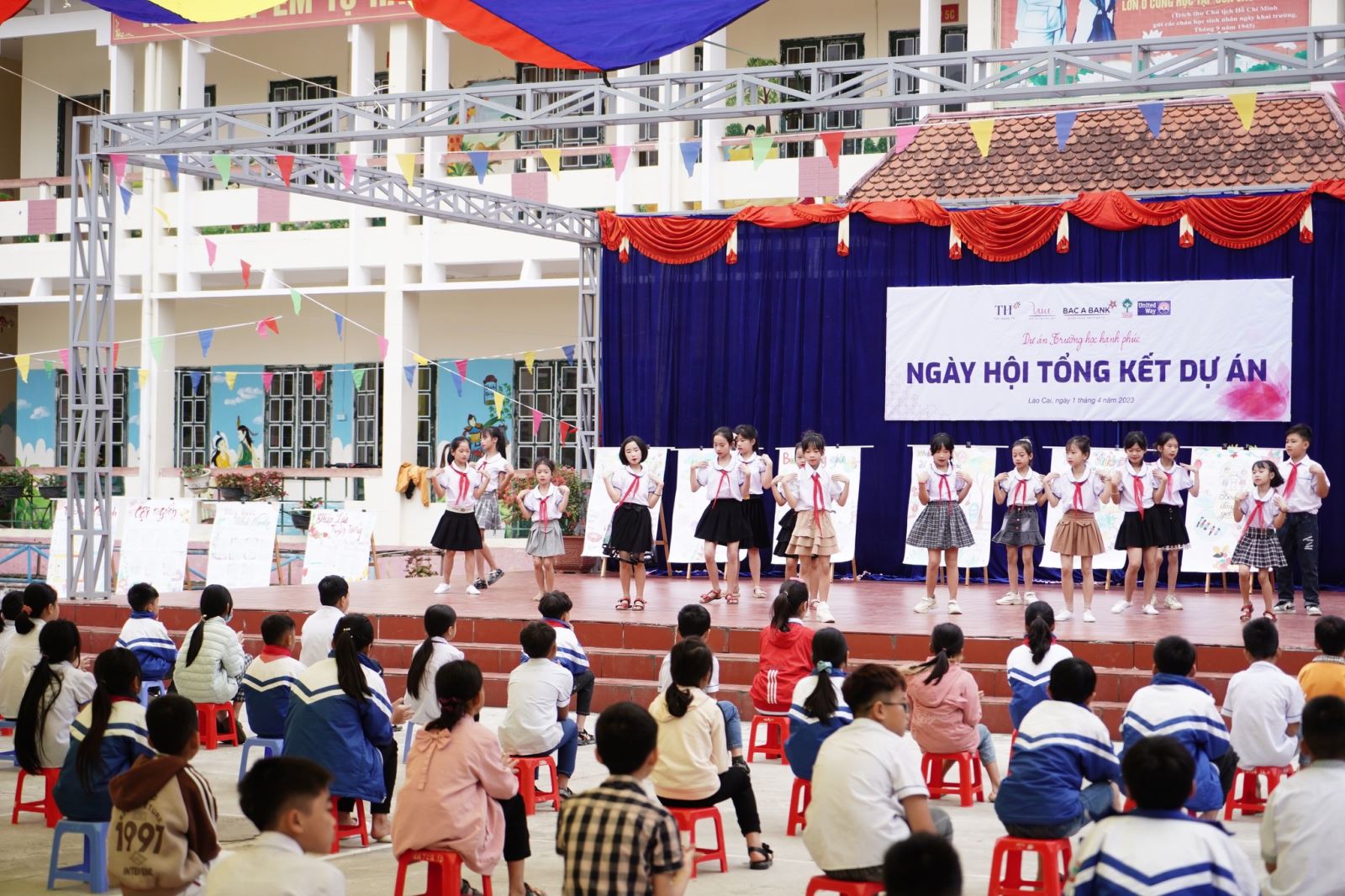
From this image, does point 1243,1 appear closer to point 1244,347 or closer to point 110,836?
point 1244,347

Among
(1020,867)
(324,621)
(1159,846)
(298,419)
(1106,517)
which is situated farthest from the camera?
(298,419)

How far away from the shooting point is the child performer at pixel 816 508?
33.3 feet

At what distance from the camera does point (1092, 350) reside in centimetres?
1247

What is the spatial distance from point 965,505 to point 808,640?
Result: 6.33 metres

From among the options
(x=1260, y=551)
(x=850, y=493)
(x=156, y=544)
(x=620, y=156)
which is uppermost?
(x=620, y=156)

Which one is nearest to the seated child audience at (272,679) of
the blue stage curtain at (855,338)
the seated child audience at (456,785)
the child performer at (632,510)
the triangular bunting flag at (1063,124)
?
the seated child audience at (456,785)

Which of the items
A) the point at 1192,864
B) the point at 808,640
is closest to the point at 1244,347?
the point at 808,640

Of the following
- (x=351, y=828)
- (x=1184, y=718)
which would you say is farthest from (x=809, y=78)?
(x=1184, y=718)

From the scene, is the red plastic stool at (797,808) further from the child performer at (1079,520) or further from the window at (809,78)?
the window at (809,78)

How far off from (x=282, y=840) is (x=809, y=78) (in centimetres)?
1582

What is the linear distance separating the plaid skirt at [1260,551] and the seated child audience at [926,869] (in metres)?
7.68

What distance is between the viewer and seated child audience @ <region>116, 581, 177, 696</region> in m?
7.27

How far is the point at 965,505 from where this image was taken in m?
12.8

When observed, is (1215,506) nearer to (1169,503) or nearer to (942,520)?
(1169,503)
